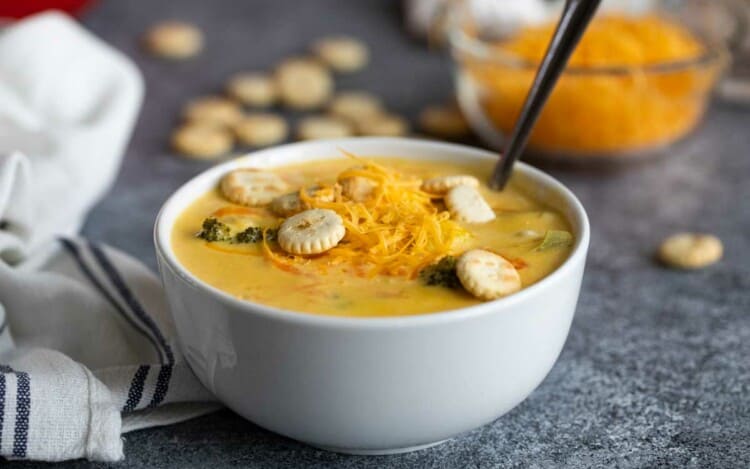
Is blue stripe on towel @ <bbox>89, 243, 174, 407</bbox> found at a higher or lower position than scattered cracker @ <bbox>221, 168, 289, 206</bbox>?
lower

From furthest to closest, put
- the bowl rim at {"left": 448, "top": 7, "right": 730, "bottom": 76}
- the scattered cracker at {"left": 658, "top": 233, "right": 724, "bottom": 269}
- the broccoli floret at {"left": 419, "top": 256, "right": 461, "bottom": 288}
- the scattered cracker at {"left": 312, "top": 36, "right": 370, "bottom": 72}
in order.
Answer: the scattered cracker at {"left": 312, "top": 36, "right": 370, "bottom": 72} < the bowl rim at {"left": 448, "top": 7, "right": 730, "bottom": 76} < the scattered cracker at {"left": 658, "top": 233, "right": 724, "bottom": 269} < the broccoli floret at {"left": 419, "top": 256, "right": 461, "bottom": 288}

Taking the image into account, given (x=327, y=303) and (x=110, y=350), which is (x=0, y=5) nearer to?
(x=110, y=350)

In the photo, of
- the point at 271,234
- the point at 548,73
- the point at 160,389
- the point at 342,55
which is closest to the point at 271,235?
the point at 271,234

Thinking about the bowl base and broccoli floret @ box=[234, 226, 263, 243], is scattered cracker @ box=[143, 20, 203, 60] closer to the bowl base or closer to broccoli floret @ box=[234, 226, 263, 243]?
broccoli floret @ box=[234, 226, 263, 243]

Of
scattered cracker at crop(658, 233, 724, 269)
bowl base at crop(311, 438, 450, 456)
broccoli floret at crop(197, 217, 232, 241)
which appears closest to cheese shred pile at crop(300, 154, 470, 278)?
broccoli floret at crop(197, 217, 232, 241)

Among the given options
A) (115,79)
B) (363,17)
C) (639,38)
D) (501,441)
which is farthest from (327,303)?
(363,17)

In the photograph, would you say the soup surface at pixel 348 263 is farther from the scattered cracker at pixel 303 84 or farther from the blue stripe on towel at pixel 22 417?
the scattered cracker at pixel 303 84

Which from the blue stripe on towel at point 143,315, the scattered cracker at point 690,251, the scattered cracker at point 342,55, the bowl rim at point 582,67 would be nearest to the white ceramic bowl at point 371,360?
the blue stripe on towel at point 143,315
